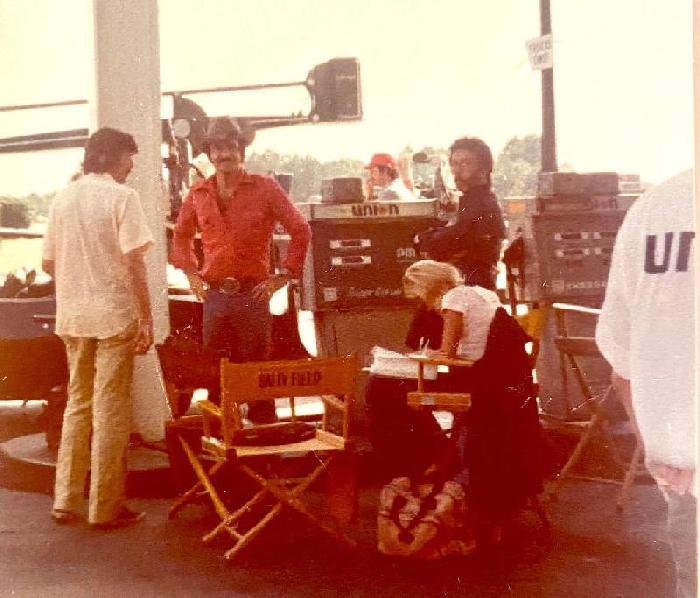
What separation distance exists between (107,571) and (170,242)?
1854mm

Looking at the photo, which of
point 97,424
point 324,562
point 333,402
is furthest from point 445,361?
point 97,424

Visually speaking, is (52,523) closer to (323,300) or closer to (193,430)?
(193,430)

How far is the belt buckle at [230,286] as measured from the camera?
209 inches

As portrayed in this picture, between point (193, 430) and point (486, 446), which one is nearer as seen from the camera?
point (486, 446)

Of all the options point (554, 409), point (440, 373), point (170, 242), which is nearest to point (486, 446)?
point (440, 373)

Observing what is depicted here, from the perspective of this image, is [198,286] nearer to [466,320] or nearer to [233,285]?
[233,285]

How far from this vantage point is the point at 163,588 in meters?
4.26

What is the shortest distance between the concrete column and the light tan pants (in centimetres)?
72

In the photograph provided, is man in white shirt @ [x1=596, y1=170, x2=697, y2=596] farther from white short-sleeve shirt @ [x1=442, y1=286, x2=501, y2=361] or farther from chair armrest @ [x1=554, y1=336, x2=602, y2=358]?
chair armrest @ [x1=554, y1=336, x2=602, y2=358]

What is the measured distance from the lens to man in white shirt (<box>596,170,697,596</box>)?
2527 millimetres

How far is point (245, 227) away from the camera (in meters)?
5.34

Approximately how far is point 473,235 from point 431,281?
547mm

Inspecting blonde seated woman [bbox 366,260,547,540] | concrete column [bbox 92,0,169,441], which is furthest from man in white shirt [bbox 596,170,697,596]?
concrete column [bbox 92,0,169,441]

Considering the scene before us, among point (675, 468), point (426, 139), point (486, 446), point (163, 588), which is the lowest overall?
point (163, 588)
